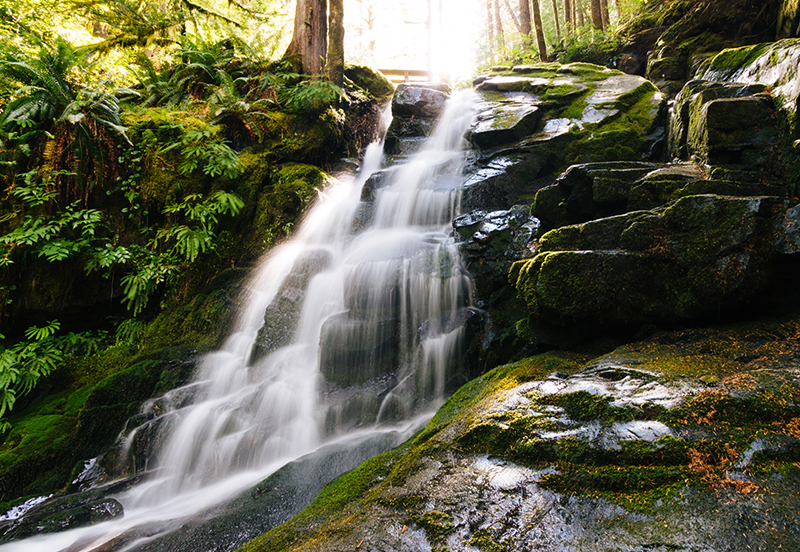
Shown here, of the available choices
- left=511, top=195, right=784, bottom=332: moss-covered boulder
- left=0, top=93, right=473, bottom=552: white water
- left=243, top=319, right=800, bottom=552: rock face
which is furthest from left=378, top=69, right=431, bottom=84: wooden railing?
left=243, top=319, right=800, bottom=552: rock face

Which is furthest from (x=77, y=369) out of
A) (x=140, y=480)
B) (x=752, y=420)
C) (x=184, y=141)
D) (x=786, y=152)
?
(x=786, y=152)

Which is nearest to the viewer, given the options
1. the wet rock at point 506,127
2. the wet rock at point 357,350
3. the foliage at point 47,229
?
the wet rock at point 357,350

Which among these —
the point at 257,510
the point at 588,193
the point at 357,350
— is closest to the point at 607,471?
the point at 257,510

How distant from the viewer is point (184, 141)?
6.90 m

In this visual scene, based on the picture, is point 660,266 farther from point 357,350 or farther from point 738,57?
point 738,57

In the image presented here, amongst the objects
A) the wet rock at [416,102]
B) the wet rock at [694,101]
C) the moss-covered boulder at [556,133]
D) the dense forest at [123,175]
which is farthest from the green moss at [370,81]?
the wet rock at [694,101]

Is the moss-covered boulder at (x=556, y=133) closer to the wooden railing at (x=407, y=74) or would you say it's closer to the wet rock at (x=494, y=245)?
the wet rock at (x=494, y=245)

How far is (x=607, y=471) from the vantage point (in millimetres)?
1605

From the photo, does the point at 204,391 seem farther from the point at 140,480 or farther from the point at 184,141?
the point at 184,141

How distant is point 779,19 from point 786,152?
226 inches

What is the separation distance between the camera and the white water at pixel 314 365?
3.99m

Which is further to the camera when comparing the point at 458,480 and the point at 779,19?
the point at 779,19

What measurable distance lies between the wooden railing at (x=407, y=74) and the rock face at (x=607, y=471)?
1888 centimetres

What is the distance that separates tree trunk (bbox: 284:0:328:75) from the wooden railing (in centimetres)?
879
